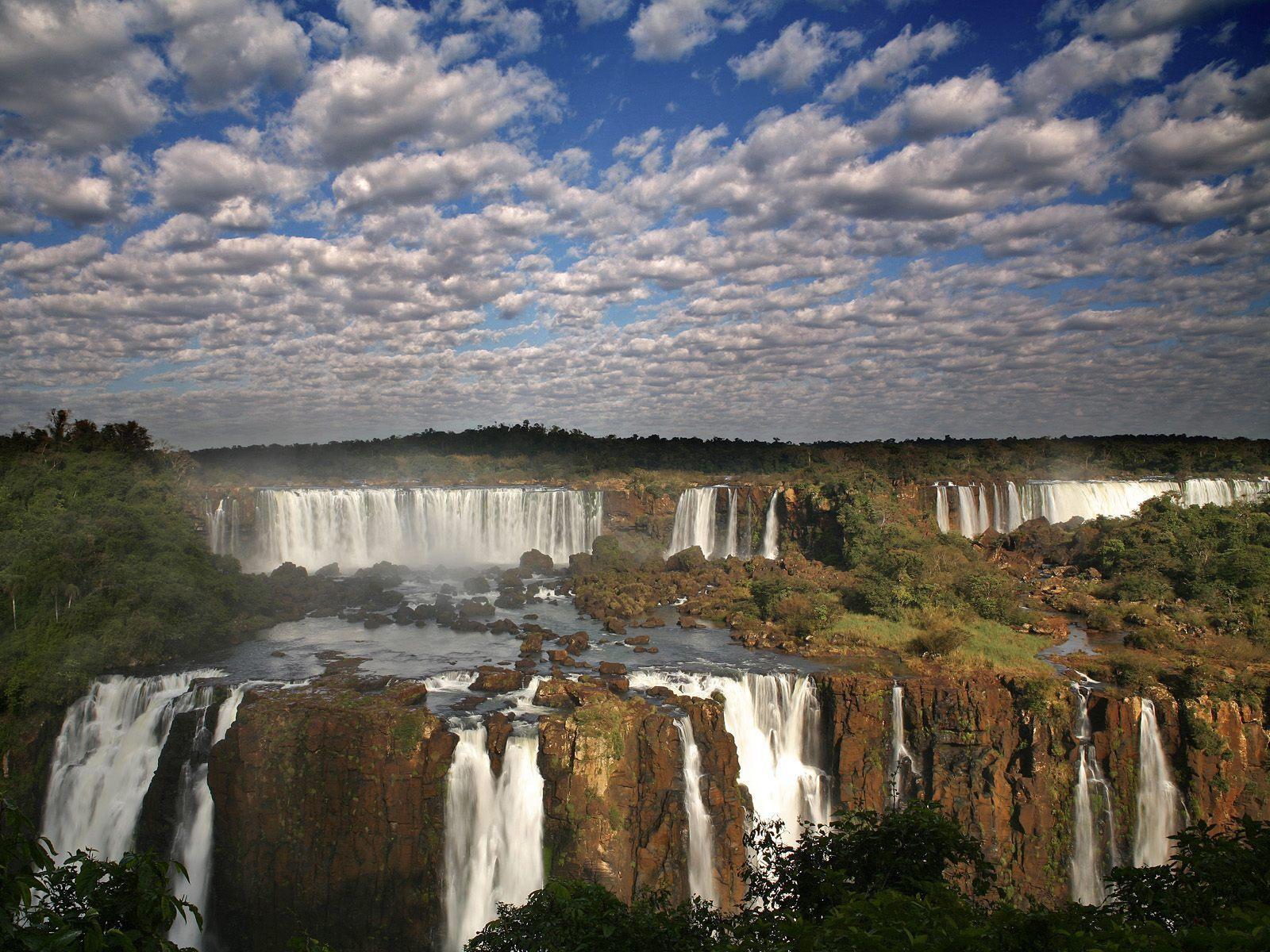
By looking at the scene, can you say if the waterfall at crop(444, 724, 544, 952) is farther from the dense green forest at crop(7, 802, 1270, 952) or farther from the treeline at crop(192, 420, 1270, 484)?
the treeline at crop(192, 420, 1270, 484)

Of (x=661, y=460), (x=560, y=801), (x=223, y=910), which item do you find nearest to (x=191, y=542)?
(x=223, y=910)

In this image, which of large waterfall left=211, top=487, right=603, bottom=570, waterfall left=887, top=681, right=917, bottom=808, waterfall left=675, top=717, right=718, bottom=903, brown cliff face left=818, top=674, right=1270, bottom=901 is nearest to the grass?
brown cliff face left=818, top=674, right=1270, bottom=901

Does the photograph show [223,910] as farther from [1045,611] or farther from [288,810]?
[1045,611]

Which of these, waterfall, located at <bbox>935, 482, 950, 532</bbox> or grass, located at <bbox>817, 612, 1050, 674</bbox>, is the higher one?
waterfall, located at <bbox>935, 482, 950, 532</bbox>

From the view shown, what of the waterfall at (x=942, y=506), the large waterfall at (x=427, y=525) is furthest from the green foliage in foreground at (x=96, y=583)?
the waterfall at (x=942, y=506)

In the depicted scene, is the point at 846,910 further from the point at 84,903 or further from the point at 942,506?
A: the point at 942,506

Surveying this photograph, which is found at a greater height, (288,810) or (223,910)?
(288,810)
